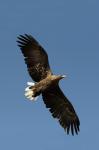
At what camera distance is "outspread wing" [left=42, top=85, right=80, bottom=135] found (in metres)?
41.6

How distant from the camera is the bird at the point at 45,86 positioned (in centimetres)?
4078

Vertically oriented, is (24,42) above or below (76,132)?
above

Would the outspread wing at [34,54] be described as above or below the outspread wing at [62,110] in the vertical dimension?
above

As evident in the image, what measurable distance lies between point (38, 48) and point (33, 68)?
0.74 meters

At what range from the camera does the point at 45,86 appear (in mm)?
40719

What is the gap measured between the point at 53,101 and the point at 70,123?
3.33ft

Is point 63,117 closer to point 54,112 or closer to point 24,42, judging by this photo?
point 54,112

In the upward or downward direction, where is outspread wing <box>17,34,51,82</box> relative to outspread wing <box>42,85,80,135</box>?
upward

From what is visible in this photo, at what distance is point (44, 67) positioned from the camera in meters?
41.4

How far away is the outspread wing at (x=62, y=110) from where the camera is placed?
1638 inches

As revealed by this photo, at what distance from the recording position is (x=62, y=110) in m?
42.0

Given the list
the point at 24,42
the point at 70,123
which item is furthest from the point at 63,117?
the point at 24,42

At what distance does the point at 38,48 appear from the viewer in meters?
41.2

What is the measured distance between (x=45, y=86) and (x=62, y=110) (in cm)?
167
